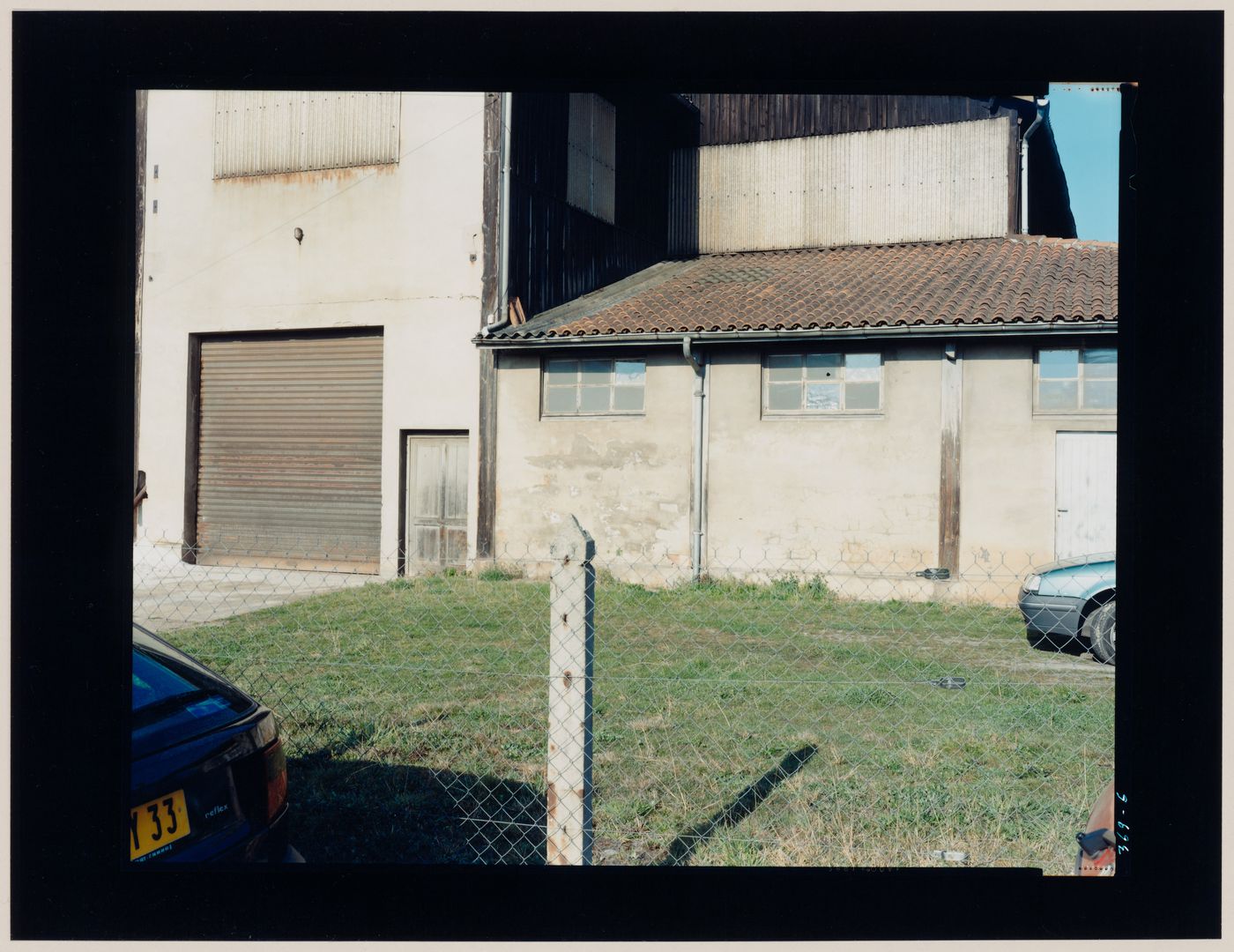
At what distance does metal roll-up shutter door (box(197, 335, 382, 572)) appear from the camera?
49.3 feet

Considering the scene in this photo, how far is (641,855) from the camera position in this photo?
3951mm

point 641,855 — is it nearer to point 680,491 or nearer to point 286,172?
point 680,491

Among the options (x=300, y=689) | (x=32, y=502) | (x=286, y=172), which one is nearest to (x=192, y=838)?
(x=32, y=502)

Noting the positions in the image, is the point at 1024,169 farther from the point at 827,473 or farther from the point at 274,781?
the point at 274,781

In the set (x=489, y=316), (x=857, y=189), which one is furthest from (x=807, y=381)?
(x=857, y=189)

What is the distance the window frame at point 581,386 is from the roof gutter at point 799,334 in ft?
0.93

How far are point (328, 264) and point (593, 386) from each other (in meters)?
4.74

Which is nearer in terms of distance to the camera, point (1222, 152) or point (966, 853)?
point (1222, 152)

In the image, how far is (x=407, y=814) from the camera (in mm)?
4410

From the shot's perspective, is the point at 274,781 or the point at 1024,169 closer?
the point at 274,781

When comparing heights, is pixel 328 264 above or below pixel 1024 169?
below

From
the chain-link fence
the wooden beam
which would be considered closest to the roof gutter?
the chain-link fence

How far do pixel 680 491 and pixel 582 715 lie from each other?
405 inches

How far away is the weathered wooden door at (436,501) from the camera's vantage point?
14.6 meters
